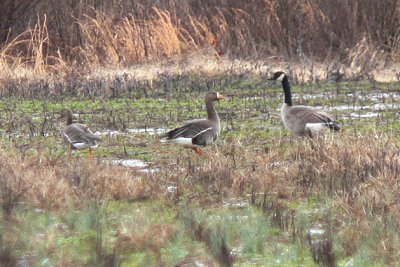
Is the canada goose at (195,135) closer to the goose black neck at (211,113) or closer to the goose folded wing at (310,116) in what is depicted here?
the goose black neck at (211,113)

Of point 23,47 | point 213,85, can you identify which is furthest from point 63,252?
point 23,47

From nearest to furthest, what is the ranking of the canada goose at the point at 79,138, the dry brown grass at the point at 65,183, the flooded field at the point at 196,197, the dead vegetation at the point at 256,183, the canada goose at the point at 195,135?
the flooded field at the point at 196,197
the dead vegetation at the point at 256,183
the dry brown grass at the point at 65,183
the canada goose at the point at 79,138
the canada goose at the point at 195,135

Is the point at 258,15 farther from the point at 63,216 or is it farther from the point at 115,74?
the point at 63,216

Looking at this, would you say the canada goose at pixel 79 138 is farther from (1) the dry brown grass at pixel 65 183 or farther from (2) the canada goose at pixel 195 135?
(1) the dry brown grass at pixel 65 183

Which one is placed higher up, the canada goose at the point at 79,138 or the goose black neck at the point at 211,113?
the canada goose at the point at 79,138

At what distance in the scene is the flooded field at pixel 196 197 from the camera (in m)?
6.56

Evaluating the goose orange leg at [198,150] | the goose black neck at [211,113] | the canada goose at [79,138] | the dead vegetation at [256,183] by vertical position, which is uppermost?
the dead vegetation at [256,183]

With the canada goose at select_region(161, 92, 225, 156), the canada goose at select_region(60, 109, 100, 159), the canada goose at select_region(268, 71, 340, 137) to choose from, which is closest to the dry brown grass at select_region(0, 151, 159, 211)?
the canada goose at select_region(60, 109, 100, 159)

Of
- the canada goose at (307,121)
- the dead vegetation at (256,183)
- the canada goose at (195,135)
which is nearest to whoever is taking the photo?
the dead vegetation at (256,183)

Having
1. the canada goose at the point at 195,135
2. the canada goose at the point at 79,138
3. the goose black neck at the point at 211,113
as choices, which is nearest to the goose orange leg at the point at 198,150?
the canada goose at the point at 195,135

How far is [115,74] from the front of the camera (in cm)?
1895

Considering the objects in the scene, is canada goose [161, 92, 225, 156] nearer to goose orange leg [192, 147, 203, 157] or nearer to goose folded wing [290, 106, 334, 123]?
goose orange leg [192, 147, 203, 157]

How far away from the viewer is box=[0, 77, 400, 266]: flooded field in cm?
656

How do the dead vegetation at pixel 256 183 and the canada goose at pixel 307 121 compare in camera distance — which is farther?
the canada goose at pixel 307 121
